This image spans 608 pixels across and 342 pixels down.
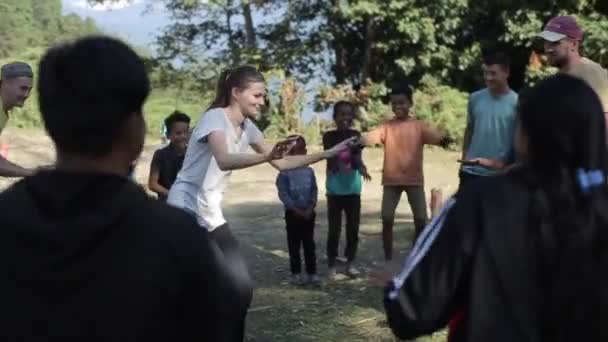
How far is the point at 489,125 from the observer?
7535 millimetres

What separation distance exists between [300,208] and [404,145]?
40.5 inches

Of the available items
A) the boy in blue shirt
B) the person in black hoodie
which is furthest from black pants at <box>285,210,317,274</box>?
the person in black hoodie

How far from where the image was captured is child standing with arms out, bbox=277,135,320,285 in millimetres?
8492

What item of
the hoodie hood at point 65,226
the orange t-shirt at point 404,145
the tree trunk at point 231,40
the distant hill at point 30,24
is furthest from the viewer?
the distant hill at point 30,24

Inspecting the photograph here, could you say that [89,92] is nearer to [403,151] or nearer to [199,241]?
[199,241]

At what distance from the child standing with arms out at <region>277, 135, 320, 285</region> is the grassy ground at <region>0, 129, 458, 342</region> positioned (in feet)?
0.84

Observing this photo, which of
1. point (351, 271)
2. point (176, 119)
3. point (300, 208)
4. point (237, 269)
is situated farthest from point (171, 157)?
point (237, 269)

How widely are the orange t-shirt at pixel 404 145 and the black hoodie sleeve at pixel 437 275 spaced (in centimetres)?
574

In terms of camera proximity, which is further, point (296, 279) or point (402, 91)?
point (296, 279)

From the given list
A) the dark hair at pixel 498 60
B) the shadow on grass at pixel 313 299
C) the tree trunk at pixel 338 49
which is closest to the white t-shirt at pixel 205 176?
the shadow on grass at pixel 313 299

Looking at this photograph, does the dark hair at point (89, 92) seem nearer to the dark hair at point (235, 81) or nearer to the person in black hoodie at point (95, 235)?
the person in black hoodie at point (95, 235)

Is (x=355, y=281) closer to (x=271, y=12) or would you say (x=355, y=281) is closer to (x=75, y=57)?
(x=75, y=57)

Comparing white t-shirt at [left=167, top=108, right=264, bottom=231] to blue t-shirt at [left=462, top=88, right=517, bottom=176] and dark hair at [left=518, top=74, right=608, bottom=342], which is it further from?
dark hair at [left=518, top=74, right=608, bottom=342]

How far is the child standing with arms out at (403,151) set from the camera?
8.57m
